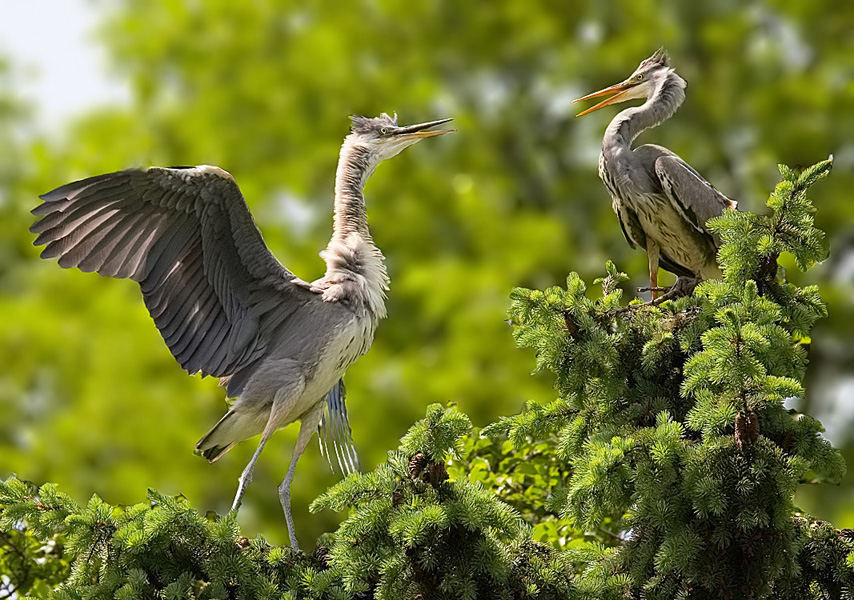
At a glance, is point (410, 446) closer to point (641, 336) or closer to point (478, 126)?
point (641, 336)

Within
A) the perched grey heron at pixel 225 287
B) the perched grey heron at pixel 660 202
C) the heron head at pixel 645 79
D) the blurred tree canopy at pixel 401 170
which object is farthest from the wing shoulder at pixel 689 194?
the blurred tree canopy at pixel 401 170

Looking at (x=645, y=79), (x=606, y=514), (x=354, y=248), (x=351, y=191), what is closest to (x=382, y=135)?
(x=351, y=191)

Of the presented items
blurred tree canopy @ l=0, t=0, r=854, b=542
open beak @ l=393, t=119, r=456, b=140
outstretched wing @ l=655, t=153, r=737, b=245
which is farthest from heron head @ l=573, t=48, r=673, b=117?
blurred tree canopy @ l=0, t=0, r=854, b=542

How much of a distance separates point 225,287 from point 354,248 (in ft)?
1.88

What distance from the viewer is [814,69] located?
38.4 feet

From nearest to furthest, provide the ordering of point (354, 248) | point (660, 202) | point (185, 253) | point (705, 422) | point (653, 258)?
point (705, 422) < point (185, 253) < point (354, 248) < point (660, 202) < point (653, 258)

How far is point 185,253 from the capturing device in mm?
4316

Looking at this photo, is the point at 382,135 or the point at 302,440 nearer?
the point at 302,440

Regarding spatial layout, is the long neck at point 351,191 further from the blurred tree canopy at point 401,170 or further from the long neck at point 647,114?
the blurred tree canopy at point 401,170

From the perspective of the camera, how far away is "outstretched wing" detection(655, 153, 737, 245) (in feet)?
16.9

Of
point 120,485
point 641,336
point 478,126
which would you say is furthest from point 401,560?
point 478,126

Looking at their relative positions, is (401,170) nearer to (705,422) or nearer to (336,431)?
(336,431)

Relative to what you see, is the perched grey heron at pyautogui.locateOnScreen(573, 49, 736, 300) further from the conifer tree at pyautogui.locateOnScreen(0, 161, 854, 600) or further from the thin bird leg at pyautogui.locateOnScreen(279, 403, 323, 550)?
the conifer tree at pyautogui.locateOnScreen(0, 161, 854, 600)

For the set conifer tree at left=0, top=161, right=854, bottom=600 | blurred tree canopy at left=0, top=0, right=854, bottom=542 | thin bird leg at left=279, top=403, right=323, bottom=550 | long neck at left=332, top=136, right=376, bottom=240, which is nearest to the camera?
conifer tree at left=0, top=161, right=854, bottom=600
